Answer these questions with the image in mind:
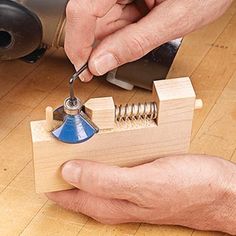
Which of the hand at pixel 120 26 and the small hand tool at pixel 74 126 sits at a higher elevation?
the hand at pixel 120 26

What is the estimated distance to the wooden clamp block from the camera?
685 mm

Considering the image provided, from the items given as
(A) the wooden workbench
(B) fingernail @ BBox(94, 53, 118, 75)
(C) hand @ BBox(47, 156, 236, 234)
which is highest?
(B) fingernail @ BBox(94, 53, 118, 75)

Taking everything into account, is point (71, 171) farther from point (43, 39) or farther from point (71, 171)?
point (43, 39)

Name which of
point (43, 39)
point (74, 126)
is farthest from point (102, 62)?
point (43, 39)

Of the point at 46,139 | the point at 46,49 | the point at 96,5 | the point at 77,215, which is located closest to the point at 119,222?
the point at 77,215

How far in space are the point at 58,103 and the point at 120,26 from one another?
20cm

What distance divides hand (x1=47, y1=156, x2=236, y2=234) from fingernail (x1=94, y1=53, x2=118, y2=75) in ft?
0.41

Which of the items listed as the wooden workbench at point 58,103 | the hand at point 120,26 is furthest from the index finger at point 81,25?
the wooden workbench at point 58,103

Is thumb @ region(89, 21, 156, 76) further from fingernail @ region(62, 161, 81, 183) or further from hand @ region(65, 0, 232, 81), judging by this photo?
fingernail @ region(62, 161, 81, 183)

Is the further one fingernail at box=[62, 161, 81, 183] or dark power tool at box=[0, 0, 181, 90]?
dark power tool at box=[0, 0, 181, 90]

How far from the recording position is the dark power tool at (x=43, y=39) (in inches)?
32.6

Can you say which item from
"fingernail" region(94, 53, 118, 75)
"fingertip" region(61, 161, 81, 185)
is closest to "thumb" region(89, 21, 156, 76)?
"fingernail" region(94, 53, 118, 75)

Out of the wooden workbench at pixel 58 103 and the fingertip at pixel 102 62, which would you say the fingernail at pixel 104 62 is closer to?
the fingertip at pixel 102 62

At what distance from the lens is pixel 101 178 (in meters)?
0.70
